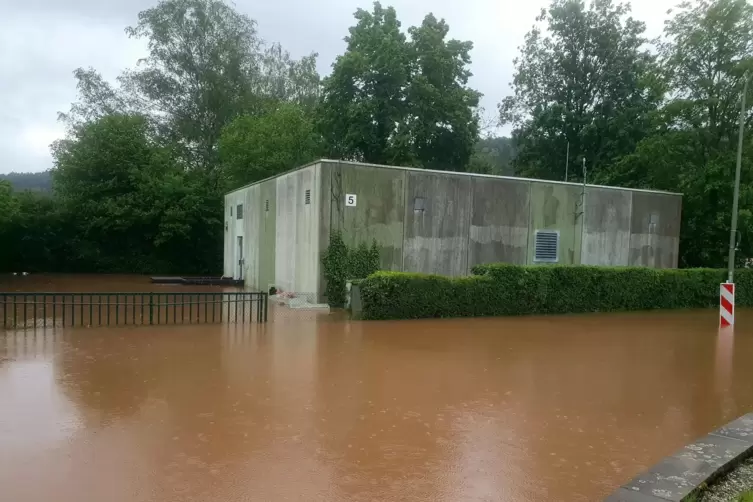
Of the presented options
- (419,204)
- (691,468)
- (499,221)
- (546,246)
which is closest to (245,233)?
(419,204)

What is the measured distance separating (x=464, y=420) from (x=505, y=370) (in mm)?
2848

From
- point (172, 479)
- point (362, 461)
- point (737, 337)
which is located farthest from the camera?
point (737, 337)

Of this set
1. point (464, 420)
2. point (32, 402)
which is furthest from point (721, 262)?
point (32, 402)

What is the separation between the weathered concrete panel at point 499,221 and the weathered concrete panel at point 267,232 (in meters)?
6.99

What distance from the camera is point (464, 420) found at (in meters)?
6.34

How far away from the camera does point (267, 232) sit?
68.6ft

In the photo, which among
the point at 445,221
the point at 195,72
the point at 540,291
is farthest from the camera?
the point at 195,72

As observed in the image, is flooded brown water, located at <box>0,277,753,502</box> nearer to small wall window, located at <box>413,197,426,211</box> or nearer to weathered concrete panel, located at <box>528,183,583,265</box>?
small wall window, located at <box>413,197,426,211</box>

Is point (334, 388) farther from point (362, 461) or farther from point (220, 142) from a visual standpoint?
point (220, 142)

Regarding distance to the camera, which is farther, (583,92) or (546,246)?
(583,92)

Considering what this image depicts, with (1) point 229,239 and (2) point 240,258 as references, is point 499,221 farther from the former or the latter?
(1) point 229,239

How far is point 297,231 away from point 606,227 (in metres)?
11.1

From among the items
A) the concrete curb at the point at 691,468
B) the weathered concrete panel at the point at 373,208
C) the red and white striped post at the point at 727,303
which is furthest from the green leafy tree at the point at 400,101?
the concrete curb at the point at 691,468

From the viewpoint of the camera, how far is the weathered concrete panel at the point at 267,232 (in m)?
20.2
